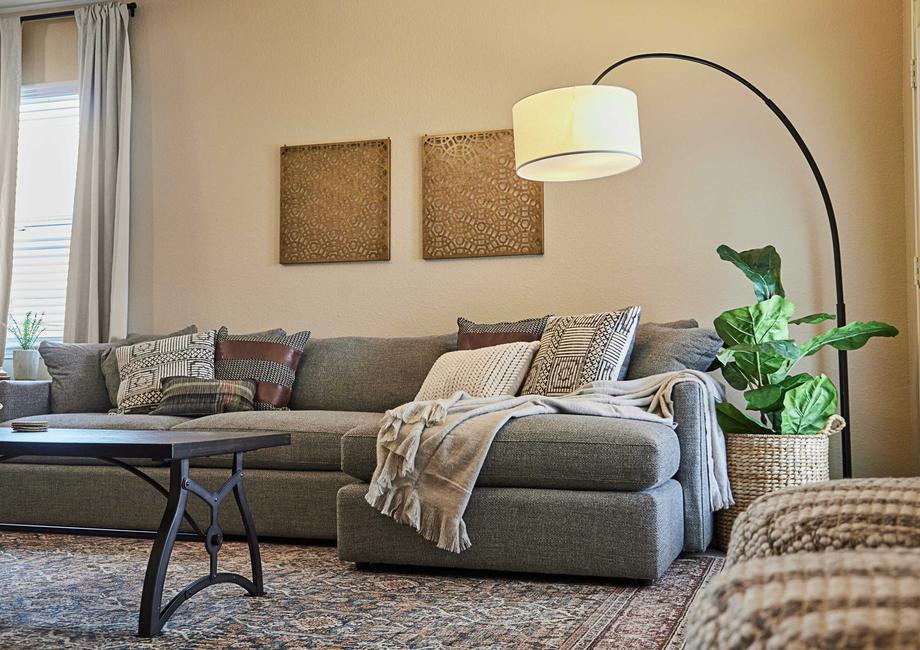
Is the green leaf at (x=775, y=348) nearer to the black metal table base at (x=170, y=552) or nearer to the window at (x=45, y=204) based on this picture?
the black metal table base at (x=170, y=552)

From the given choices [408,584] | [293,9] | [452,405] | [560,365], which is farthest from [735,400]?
[293,9]

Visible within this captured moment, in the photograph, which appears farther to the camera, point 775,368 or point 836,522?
point 775,368

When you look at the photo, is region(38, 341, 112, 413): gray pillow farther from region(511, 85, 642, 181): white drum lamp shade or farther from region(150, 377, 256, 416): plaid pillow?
region(511, 85, 642, 181): white drum lamp shade

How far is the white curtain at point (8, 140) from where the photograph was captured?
203 inches

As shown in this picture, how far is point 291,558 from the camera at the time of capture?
306cm

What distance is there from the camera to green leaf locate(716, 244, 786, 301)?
3.45m

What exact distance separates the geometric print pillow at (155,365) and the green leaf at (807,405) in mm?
2382

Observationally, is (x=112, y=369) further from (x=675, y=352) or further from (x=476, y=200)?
(x=675, y=352)

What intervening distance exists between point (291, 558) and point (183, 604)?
0.68 m

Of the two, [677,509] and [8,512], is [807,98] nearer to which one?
[677,509]

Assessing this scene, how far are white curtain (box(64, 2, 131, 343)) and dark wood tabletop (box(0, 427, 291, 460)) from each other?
260 centimetres

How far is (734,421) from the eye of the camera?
3.29 m

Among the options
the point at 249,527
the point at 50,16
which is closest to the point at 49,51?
the point at 50,16

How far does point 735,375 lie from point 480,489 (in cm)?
121
